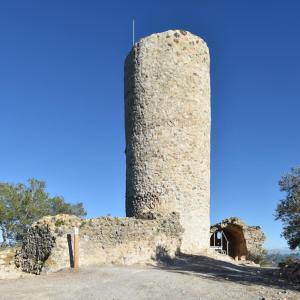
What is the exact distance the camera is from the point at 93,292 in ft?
35.2

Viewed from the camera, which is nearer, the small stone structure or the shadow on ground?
the shadow on ground

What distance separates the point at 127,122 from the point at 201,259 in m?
7.05

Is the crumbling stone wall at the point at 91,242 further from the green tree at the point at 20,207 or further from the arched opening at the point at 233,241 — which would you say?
the green tree at the point at 20,207

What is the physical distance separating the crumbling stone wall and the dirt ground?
0.79m

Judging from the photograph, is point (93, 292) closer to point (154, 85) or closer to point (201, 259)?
point (201, 259)

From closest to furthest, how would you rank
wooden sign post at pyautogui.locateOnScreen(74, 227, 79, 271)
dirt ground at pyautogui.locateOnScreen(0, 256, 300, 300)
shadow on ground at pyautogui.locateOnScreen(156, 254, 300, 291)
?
1. dirt ground at pyautogui.locateOnScreen(0, 256, 300, 300)
2. shadow on ground at pyautogui.locateOnScreen(156, 254, 300, 291)
3. wooden sign post at pyautogui.locateOnScreen(74, 227, 79, 271)

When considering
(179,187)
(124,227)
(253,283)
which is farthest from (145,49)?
(253,283)

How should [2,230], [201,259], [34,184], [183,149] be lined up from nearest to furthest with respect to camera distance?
[201,259] < [183,149] < [2,230] < [34,184]

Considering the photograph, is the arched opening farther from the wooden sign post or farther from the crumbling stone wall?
the wooden sign post

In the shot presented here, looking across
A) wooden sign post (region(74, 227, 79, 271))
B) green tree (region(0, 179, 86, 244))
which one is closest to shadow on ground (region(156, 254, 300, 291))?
wooden sign post (region(74, 227, 79, 271))

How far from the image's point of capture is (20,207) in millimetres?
29281

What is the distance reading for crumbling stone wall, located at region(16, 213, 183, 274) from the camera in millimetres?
15148

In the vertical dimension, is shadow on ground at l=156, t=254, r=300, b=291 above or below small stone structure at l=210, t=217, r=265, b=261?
below

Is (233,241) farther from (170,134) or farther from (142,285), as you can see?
(142,285)
